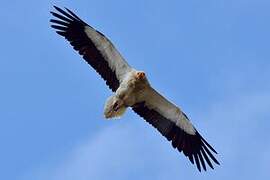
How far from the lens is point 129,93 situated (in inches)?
977

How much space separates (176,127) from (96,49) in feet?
9.85

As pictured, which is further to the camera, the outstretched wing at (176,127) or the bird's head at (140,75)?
the outstretched wing at (176,127)

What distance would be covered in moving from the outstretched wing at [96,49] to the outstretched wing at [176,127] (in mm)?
1079

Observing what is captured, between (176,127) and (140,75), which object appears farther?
(176,127)

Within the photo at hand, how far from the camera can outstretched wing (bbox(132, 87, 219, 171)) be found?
2577 cm

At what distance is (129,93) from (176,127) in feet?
6.35

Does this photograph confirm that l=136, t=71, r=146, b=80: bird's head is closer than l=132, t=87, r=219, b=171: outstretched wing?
Yes

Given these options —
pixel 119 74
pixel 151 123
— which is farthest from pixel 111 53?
pixel 151 123

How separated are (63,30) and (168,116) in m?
3.55

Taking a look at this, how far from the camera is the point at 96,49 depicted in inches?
991

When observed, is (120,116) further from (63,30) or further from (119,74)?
(63,30)

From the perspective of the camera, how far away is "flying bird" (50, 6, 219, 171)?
81.1ft

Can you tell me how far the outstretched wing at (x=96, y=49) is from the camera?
82.2 ft

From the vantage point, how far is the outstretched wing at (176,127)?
2577cm
